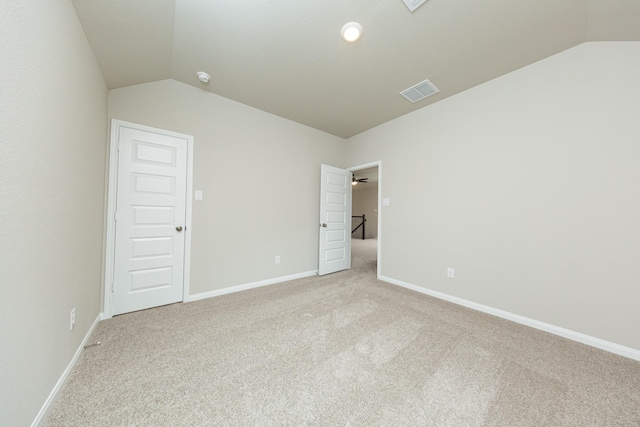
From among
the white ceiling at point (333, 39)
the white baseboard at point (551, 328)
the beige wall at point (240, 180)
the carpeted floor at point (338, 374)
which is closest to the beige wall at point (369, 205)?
the beige wall at point (240, 180)

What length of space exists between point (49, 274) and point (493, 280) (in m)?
3.69

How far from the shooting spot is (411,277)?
3180 mm

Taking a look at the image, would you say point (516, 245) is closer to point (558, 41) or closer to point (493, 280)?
point (493, 280)

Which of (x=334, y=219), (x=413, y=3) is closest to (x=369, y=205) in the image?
(x=334, y=219)

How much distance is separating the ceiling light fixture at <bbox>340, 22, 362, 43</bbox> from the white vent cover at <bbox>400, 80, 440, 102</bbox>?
3.54 ft

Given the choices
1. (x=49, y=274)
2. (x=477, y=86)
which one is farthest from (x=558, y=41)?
(x=49, y=274)

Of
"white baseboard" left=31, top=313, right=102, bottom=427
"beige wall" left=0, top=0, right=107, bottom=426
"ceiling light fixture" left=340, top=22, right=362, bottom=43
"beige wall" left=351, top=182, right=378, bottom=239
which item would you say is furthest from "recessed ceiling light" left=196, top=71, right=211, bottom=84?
"beige wall" left=351, top=182, right=378, bottom=239

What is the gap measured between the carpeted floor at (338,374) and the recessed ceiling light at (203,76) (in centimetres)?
265

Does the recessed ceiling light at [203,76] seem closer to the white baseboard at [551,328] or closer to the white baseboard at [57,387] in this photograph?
the white baseboard at [57,387]

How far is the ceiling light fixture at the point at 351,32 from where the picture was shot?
1.80 metres

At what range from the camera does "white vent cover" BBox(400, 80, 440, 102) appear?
257cm

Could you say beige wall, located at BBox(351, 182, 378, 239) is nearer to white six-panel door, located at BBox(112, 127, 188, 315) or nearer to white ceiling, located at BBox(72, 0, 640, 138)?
white ceiling, located at BBox(72, 0, 640, 138)

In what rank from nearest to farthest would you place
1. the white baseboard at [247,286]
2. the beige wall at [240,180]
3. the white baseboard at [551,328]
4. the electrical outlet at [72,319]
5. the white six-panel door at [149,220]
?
1. the electrical outlet at [72,319]
2. the white baseboard at [551,328]
3. the white six-panel door at [149,220]
4. the beige wall at [240,180]
5. the white baseboard at [247,286]

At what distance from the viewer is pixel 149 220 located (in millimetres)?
2400
